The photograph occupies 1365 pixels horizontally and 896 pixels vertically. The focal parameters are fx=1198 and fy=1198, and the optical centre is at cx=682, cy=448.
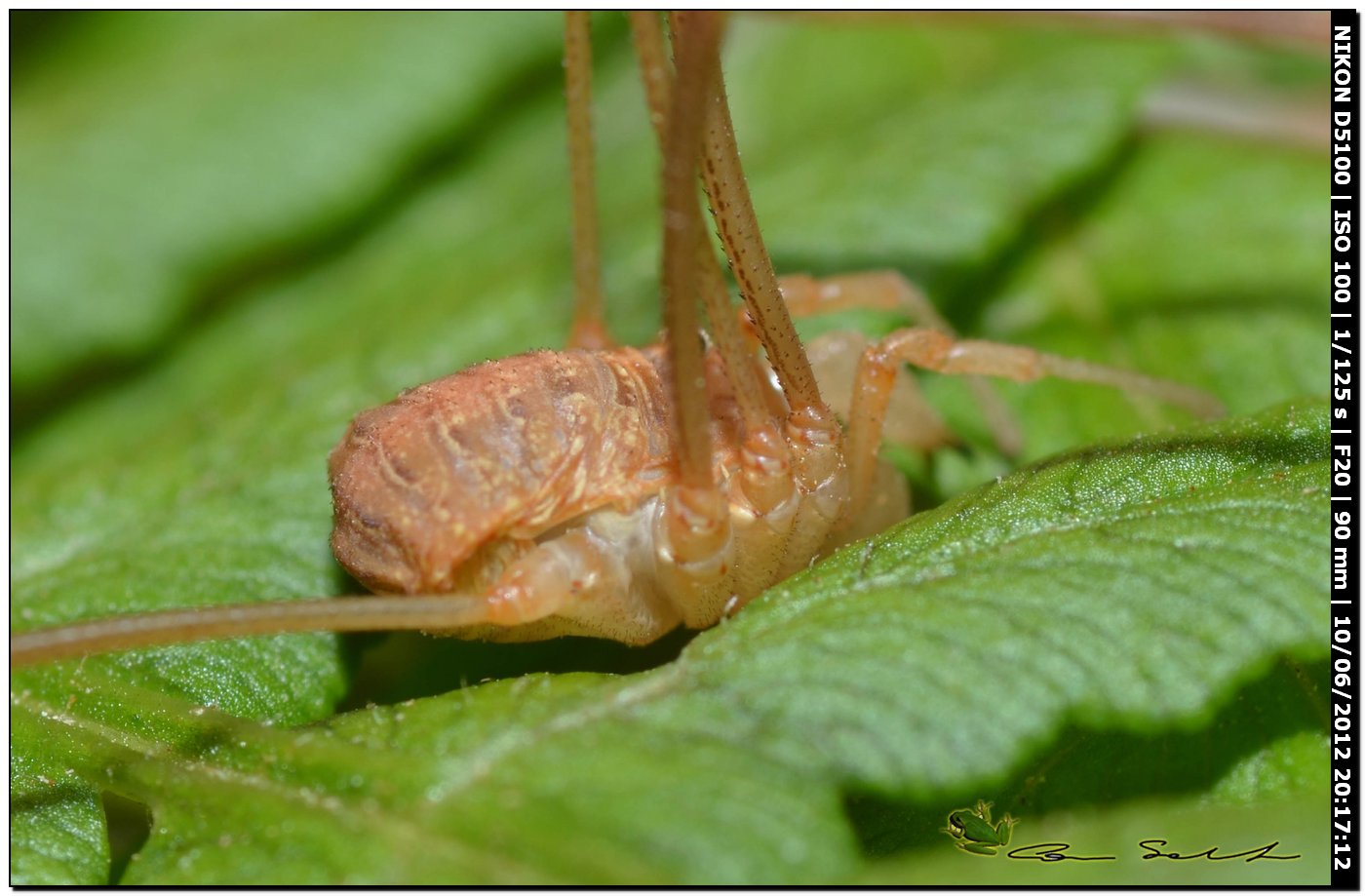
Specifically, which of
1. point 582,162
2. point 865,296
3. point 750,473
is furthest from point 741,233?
point 865,296

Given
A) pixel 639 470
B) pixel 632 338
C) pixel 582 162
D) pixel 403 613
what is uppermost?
pixel 582 162

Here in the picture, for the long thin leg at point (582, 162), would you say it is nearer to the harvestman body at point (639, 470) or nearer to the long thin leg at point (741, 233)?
Result: the harvestman body at point (639, 470)

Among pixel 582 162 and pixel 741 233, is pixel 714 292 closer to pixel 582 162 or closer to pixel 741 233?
pixel 741 233

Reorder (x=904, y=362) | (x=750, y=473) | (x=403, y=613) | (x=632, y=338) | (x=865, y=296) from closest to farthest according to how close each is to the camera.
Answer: (x=403, y=613) < (x=750, y=473) < (x=904, y=362) < (x=865, y=296) < (x=632, y=338)

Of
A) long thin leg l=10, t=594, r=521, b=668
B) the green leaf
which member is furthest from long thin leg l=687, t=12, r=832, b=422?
long thin leg l=10, t=594, r=521, b=668

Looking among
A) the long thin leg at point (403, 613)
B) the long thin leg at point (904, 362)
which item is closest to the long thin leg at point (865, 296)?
the long thin leg at point (904, 362)

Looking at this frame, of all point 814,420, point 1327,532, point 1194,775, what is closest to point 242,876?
point 814,420
